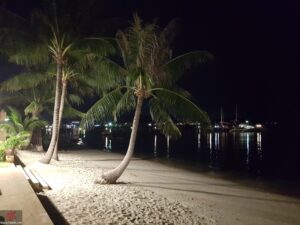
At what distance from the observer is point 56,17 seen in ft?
54.1

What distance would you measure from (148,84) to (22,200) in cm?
646

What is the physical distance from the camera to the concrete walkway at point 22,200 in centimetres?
624

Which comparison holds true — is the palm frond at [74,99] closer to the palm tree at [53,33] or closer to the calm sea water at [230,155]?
the calm sea water at [230,155]

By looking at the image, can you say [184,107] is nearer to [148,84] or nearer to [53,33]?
[148,84]

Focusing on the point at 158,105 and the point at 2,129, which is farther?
the point at 2,129

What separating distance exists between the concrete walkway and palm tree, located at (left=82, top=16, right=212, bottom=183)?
13.2 feet

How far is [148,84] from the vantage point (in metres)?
12.7

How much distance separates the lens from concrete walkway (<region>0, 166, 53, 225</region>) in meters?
6.24

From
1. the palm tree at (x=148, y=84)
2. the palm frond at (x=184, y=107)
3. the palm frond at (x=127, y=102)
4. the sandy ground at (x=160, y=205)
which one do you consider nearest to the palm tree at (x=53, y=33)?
the palm tree at (x=148, y=84)

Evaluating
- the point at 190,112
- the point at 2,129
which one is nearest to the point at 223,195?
the point at 190,112

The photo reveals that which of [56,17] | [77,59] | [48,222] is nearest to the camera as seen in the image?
[48,222]

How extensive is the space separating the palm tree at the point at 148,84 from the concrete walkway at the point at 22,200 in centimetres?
402

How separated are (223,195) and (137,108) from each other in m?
4.69

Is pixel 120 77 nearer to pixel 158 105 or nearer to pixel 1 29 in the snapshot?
pixel 158 105
